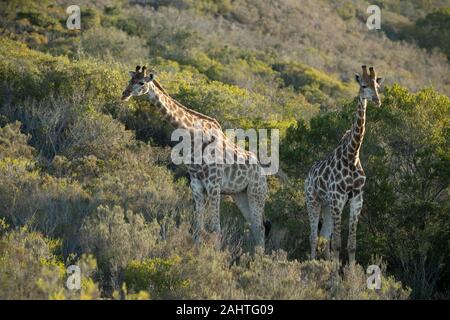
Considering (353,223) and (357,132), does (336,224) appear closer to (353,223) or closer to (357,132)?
(353,223)

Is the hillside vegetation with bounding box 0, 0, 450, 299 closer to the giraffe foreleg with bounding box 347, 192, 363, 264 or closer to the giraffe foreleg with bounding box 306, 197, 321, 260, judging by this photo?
the giraffe foreleg with bounding box 306, 197, 321, 260

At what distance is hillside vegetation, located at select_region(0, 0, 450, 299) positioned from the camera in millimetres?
9141

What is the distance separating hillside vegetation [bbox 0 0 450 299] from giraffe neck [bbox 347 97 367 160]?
3.85ft

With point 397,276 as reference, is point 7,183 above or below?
above

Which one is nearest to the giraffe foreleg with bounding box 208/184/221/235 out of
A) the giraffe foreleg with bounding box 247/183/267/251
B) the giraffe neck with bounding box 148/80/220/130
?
the giraffe foreleg with bounding box 247/183/267/251

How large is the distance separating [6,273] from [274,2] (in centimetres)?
3382

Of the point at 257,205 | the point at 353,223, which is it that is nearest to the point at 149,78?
the point at 257,205

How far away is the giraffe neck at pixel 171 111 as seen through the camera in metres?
11.9

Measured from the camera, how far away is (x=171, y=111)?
11984mm

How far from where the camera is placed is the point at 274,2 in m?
40.4

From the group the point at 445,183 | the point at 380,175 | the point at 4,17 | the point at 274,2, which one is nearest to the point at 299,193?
the point at 380,175

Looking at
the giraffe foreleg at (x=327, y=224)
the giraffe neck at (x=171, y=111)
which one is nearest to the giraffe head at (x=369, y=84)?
the giraffe foreleg at (x=327, y=224)
